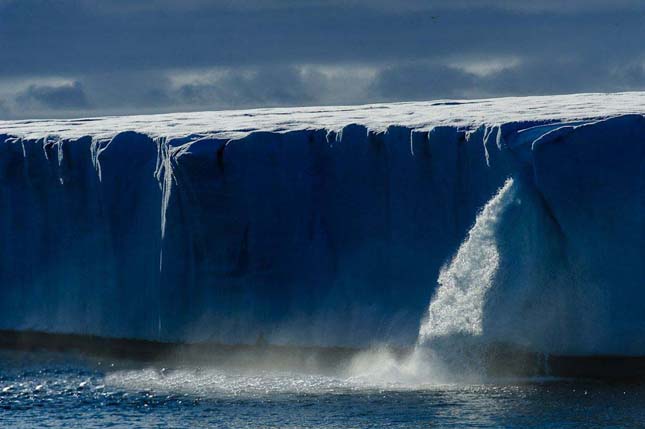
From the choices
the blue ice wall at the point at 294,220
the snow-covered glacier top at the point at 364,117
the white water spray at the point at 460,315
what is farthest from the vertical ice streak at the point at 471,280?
the snow-covered glacier top at the point at 364,117

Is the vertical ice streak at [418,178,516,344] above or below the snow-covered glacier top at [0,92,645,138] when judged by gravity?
below

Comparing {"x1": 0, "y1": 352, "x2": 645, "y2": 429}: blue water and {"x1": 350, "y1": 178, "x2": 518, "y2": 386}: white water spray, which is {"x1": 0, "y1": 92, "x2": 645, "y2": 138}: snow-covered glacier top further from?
{"x1": 0, "y1": 352, "x2": 645, "y2": 429}: blue water

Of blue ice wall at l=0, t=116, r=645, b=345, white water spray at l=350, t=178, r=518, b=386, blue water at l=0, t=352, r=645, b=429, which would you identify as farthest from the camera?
white water spray at l=350, t=178, r=518, b=386

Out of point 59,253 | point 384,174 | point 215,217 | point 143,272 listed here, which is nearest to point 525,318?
point 384,174

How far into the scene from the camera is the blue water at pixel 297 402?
11.6m

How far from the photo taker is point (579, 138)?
13328 millimetres

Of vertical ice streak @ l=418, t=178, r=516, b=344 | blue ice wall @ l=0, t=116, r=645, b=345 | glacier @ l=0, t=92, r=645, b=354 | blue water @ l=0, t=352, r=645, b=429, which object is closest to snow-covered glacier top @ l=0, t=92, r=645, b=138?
glacier @ l=0, t=92, r=645, b=354

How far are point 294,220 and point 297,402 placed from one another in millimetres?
3116

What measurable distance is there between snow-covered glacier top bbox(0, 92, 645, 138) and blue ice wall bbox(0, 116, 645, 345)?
0.23 meters

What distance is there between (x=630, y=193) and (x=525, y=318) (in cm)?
148

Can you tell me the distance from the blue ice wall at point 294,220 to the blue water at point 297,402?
0.99m

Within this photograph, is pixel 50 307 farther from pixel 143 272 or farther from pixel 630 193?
pixel 630 193

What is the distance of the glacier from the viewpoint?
43.7ft

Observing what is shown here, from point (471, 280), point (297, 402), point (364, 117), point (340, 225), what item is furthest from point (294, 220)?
point (297, 402)
